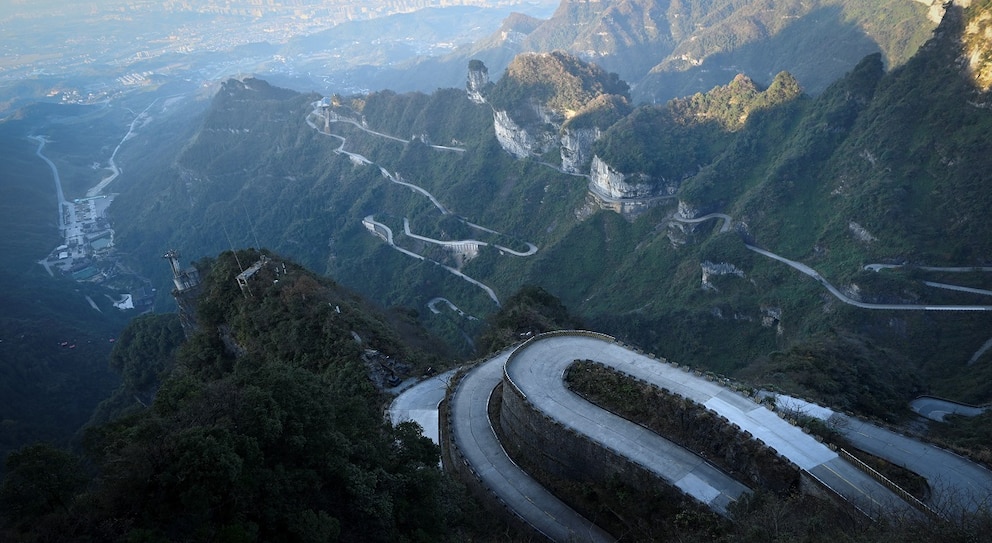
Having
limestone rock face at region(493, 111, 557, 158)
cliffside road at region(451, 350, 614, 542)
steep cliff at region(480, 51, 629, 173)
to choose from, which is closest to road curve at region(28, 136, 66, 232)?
limestone rock face at region(493, 111, 557, 158)

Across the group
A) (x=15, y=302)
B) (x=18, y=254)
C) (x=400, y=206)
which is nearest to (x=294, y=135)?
(x=400, y=206)

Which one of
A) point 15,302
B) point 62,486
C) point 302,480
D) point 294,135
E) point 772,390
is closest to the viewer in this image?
point 62,486

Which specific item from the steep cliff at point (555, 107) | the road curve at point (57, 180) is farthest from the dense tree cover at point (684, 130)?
the road curve at point (57, 180)

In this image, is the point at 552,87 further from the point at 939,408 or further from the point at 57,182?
the point at 57,182

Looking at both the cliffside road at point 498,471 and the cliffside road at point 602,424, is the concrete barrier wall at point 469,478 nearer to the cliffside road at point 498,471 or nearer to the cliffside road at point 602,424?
the cliffside road at point 498,471

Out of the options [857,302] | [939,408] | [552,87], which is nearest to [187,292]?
[939,408]

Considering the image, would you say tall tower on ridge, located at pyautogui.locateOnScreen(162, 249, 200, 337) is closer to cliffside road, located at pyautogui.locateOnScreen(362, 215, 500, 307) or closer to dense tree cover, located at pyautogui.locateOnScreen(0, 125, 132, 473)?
dense tree cover, located at pyautogui.locateOnScreen(0, 125, 132, 473)

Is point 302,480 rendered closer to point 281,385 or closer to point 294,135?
point 281,385
